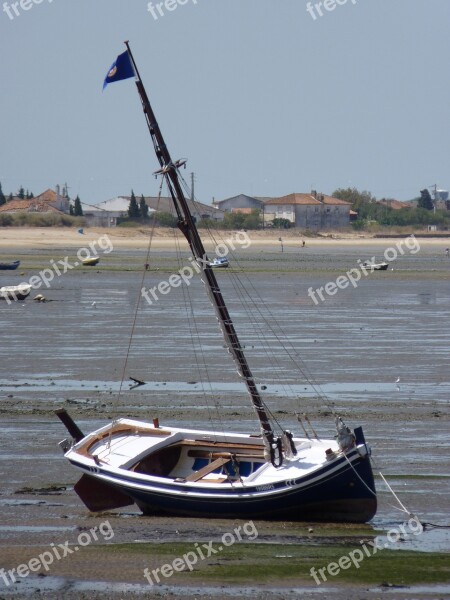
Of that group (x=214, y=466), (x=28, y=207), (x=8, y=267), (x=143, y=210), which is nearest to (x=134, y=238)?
(x=143, y=210)

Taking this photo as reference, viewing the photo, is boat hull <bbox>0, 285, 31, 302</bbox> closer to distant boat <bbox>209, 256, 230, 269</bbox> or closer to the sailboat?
distant boat <bbox>209, 256, 230, 269</bbox>

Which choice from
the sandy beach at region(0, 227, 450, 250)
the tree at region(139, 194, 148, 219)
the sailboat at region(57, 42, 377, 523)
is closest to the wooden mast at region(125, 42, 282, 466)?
the sailboat at region(57, 42, 377, 523)

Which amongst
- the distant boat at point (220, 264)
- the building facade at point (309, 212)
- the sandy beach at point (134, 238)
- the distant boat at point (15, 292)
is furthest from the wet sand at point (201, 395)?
the building facade at point (309, 212)

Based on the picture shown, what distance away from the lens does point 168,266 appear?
77500mm

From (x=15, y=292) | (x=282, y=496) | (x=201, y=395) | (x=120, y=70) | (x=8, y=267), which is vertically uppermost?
(x=120, y=70)

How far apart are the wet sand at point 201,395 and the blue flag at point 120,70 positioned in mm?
5835

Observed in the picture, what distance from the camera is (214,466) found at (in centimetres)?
1698

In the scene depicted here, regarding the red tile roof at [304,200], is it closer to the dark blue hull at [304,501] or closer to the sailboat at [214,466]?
the sailboat at [214,466]

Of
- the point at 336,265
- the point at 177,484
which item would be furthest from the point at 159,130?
the point at 336,265

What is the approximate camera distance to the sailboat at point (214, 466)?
15.6 meters

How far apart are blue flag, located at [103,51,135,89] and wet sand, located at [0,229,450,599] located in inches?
230

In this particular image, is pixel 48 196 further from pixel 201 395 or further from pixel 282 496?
pixel 282 496

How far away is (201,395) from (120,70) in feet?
31.4

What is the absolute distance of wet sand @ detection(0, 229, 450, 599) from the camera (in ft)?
46.8
